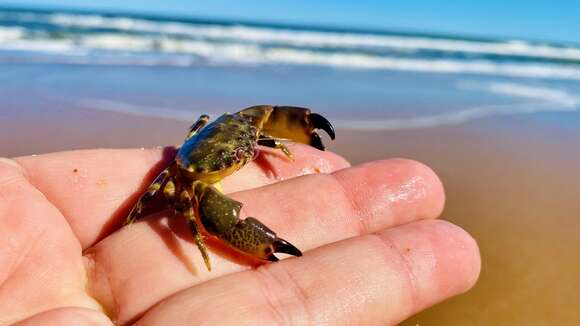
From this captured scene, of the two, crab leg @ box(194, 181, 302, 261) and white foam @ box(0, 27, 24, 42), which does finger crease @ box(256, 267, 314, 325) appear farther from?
white foam @ box(0, 27, 24, 42)

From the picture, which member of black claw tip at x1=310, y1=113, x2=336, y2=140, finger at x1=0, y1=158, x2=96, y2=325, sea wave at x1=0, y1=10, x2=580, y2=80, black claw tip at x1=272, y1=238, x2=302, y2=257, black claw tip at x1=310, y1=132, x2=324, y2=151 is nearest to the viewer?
finger at x1=0, y1=158, x2=96, y2=325

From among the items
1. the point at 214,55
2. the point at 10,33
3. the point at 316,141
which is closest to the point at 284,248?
the point at 316,141

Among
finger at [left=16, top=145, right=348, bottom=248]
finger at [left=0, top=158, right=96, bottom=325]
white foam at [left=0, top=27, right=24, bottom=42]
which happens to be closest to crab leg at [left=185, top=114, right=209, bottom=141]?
finger at [left=16, top=145, right=348, bottom=248]

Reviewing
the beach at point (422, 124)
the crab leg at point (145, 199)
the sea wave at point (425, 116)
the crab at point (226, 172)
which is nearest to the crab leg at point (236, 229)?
the crab at point (226, 172)

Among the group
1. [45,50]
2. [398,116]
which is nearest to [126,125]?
[398,116]

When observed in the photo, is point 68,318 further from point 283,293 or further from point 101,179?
point 101,179

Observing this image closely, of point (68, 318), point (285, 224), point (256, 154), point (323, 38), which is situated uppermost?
point (256, 154)

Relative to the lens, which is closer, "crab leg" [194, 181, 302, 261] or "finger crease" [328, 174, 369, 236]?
"crab leg" [194, 181, 302, 261]

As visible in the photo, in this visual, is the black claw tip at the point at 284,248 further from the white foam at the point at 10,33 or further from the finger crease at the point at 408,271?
the white foam at the point at 10,33
